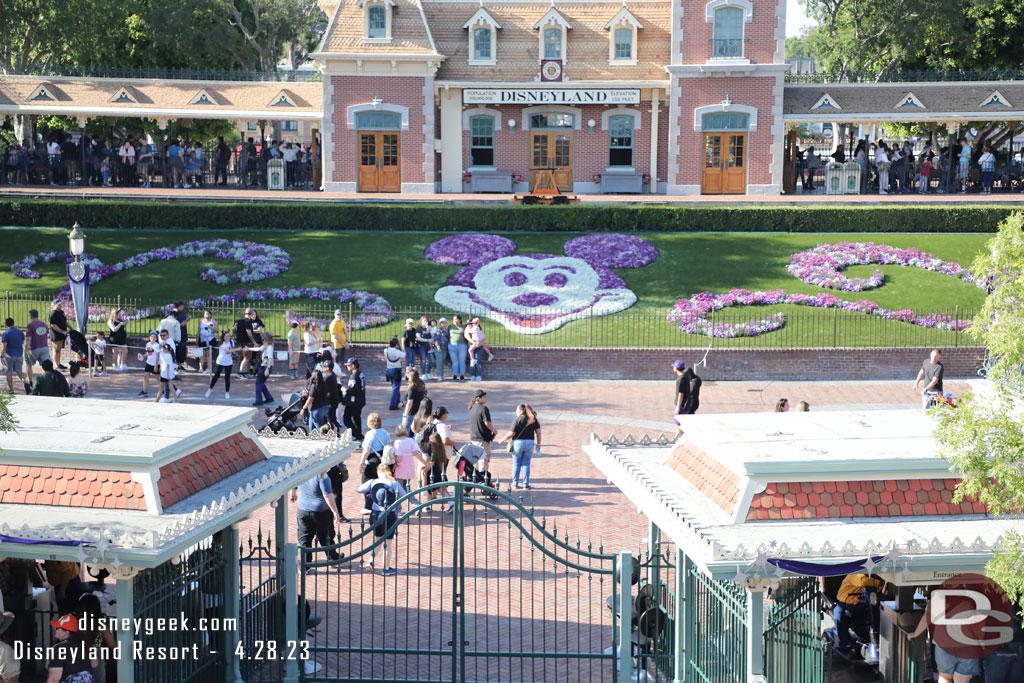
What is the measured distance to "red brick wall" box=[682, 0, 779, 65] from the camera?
37.1 m

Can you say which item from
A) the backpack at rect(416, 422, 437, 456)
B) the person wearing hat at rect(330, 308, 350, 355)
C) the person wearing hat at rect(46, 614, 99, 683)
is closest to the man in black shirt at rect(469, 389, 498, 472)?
the backpack at rect(416, 422, 437, 456)

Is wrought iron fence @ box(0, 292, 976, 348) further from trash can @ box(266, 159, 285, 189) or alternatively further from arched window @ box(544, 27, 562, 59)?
arched window @ box(544, 27, 562, 59)

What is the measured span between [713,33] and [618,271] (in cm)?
1166

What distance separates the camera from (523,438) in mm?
16141

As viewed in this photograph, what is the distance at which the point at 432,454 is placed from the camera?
50.1ft

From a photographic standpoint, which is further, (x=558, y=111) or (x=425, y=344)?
(x=558, y=111)

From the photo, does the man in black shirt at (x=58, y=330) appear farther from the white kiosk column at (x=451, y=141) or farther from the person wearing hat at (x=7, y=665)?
the white kiosk column at (x=451, y=141)

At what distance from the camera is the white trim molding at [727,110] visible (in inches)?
1475

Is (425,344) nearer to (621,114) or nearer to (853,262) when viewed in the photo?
(853,262)

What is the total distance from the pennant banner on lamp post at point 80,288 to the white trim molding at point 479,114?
60.8 ft

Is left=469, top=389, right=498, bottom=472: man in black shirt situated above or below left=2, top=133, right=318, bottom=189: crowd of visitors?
below

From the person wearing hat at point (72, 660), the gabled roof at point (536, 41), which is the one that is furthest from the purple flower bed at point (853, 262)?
the person wearing hat at point (72, 660)

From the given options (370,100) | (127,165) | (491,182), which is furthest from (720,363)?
(127,165)

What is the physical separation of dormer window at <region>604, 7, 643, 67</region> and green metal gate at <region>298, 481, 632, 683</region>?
28.2 meters
